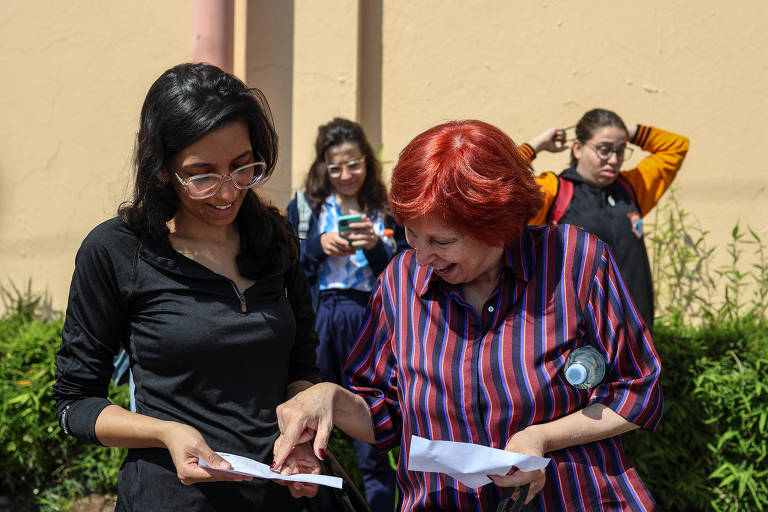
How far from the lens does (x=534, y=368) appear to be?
183 cm

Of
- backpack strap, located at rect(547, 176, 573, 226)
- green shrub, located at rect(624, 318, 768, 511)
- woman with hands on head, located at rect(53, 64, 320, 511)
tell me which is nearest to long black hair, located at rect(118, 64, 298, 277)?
woman with hands on head, located at rect(53, 64, 320, 511)

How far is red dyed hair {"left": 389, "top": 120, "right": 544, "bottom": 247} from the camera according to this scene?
5.87 ft

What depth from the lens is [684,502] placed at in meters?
3.97

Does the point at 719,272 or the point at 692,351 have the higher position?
the point at 719,272

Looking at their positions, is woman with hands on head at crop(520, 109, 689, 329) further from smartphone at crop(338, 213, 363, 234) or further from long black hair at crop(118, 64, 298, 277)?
long black hair at crop(118, 64, 298, 277)

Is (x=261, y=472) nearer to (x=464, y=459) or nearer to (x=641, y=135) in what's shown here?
(x=464, y=459)

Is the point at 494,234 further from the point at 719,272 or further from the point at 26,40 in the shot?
the point at 26,40

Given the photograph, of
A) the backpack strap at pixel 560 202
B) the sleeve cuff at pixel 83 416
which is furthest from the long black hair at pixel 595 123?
the sleeve cuff at pixel 83 416

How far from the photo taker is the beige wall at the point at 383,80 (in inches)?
186

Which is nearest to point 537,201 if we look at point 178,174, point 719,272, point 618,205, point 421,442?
point 421,442

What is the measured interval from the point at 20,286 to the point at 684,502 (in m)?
4.31

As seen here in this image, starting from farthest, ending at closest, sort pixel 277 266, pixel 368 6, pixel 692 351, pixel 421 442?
pixel 368 6, pixel 692 351, pixel 277 266, pixel 421 442

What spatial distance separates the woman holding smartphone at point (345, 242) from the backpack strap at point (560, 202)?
79cm

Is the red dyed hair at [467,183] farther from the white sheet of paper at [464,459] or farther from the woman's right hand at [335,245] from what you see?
the woman's right hand at [335,245]
